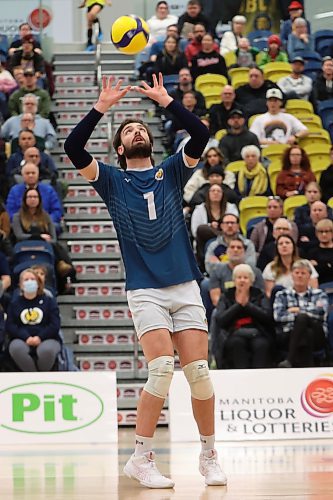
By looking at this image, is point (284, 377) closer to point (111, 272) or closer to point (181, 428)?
point (181, 428)

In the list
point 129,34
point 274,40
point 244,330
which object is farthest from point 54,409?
point 274,40

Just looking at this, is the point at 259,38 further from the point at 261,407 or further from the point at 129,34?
the point at 129,34

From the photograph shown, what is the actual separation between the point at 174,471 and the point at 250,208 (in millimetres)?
7635

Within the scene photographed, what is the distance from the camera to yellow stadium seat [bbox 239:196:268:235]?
15.0 metres

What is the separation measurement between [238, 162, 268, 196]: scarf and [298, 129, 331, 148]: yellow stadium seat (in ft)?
6.22

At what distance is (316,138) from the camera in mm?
17281

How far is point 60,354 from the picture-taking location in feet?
40.7

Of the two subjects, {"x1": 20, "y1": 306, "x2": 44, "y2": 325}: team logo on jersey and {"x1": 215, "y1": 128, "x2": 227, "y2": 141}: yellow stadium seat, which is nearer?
{"x1": 20, "y1": 306, "x2": 44, "y2": 325}: team logo on jersey

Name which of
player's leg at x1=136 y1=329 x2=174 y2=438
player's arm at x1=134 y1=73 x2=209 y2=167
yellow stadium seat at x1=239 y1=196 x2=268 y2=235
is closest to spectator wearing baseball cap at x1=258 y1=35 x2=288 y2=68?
yellow stadium seat at x1=239 y1=196 x2=268 y2=235

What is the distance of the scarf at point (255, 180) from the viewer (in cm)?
1540

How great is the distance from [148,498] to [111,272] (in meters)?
8.79

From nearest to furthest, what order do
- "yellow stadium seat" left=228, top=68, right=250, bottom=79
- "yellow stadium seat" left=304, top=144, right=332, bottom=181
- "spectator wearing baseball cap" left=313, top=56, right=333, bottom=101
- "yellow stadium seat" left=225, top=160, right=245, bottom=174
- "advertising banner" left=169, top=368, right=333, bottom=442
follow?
"advertising banner" left=169, top=368, right=333, bottom=442, "yellow stadium seat" left=225, top=160, right=245, bottom=174, "yellow stadium seat" left=304, top=144, right=332, bottom=181, "spectator wearing baseball cap" left=313, top=56, right=333, bottom=101, "yellow stadium seat" left=228, top=68, right=250, bottom=79

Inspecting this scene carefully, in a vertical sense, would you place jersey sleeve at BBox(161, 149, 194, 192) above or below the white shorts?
above

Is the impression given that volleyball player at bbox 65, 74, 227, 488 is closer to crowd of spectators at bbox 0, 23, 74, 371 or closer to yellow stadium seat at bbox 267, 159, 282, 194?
crowd of spectators at bbox 0, 23, 74, 371
